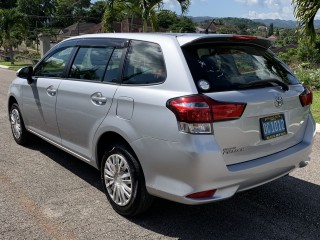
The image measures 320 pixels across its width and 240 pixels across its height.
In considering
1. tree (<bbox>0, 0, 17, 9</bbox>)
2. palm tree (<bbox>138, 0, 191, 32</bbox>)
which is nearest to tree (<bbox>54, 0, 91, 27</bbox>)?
tree (<bbox>0, 0, 17, 9</bbox>)

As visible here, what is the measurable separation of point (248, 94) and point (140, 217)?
4.99 ft

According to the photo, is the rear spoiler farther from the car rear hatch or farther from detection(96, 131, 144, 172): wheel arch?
detection(96, 131, 144, 172): wheel arch

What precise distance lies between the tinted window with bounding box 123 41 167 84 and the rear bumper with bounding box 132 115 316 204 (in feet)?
1.85

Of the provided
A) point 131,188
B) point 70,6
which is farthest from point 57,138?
point 70,6

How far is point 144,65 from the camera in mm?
3592

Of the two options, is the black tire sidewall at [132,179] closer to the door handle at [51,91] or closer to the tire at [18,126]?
the door handle at [51,91]

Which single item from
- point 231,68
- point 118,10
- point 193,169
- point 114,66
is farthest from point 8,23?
point 193,169

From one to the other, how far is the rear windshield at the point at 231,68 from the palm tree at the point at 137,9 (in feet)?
36.2

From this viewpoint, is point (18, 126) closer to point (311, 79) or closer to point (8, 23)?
point (311, 79)

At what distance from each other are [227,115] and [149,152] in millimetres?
711

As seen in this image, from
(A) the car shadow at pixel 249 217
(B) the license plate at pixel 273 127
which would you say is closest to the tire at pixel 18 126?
(A) the car shadow at pixel 249 217

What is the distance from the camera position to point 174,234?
348 centimetres

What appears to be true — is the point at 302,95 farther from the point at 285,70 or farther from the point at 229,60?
the point at 229,60

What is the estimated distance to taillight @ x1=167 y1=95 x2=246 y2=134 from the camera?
3064 millimetres
